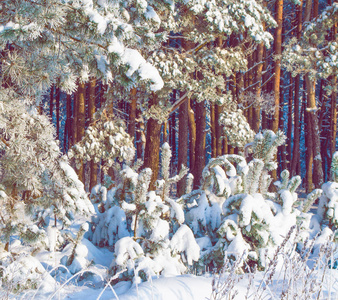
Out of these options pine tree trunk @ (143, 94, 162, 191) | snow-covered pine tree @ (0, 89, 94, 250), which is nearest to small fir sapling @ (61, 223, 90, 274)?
snow-covered pine tree @ (0, 89, 94, 250)

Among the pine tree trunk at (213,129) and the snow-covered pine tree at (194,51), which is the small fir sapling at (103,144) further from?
the pine tree trunk at (213,129)

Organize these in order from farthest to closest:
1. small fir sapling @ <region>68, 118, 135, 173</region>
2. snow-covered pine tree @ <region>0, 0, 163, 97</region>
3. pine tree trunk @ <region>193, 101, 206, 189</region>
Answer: pine tree trunk @ <region>193, 101, 206, 189</region> < small fir sapling @ <region>68, 118, 135, 173</region> < snow-covered pine tree @ <region>0, 0, 163, 97</region>

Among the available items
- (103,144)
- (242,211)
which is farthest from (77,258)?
(103,144)

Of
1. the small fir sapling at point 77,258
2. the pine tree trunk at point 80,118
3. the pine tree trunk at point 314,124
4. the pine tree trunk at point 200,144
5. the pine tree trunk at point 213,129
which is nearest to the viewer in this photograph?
the small fir sapling at point 77,258

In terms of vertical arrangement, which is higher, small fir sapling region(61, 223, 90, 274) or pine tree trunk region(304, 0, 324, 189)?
pine tree trunk region(304, 0, 324, 189)

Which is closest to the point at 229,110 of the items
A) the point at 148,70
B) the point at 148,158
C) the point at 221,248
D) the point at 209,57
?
the point at 209,57

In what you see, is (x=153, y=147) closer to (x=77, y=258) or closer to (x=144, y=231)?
(x=144, y=231)

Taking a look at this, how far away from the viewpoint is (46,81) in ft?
12.2

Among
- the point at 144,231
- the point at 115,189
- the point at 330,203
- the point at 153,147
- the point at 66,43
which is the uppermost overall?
the point at 66,43

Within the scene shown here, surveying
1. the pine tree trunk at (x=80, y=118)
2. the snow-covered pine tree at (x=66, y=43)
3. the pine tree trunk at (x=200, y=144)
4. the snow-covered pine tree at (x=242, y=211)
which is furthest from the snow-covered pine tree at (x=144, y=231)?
the pine tree trunk at (x=200, y=144)

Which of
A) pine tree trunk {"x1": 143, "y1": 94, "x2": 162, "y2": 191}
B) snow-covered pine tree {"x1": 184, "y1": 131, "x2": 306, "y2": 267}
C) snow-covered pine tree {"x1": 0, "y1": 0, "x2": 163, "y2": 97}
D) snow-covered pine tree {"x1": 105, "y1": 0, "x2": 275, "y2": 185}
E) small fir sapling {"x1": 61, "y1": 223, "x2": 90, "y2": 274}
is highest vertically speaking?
snow-covered pine tree {"x1": 105, "y1": 0, "x2": 275, "y2": 185}

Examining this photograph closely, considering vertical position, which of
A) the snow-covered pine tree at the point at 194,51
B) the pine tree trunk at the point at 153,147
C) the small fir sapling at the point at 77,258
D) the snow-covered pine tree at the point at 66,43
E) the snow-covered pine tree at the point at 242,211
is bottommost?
the small fir sapling at the point at 77,258

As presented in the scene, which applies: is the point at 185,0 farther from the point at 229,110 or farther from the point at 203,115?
the point at 203,115

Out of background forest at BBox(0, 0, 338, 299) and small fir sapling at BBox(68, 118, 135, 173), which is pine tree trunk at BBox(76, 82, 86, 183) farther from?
background forest at BBox(0, 0, 338, 299)
